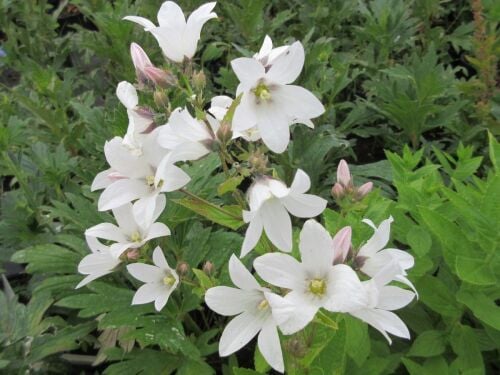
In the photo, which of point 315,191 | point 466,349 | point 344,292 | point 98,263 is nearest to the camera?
point 344,292

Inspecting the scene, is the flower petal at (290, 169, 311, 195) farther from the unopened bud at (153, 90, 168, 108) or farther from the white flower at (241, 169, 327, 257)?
the unopened bud at (153, 90, 168, 108)

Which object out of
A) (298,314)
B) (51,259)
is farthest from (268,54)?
(51,259)

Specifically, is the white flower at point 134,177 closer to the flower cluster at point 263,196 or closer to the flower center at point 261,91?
the flower cluster at point 263,196

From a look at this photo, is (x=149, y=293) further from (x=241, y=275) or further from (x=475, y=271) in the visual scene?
(x=475, y=271)

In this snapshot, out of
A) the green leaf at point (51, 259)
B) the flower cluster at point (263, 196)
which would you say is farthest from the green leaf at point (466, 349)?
the green leaf at point (51, 259)

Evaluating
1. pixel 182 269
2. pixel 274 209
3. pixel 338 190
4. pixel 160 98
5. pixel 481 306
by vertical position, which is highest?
pixel 160 98

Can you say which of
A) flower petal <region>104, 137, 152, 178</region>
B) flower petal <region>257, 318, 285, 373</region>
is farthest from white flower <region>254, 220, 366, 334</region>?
flower petal <region>104, 137, 152, 178</region>

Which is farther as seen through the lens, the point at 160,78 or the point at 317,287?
the point at 160,78
